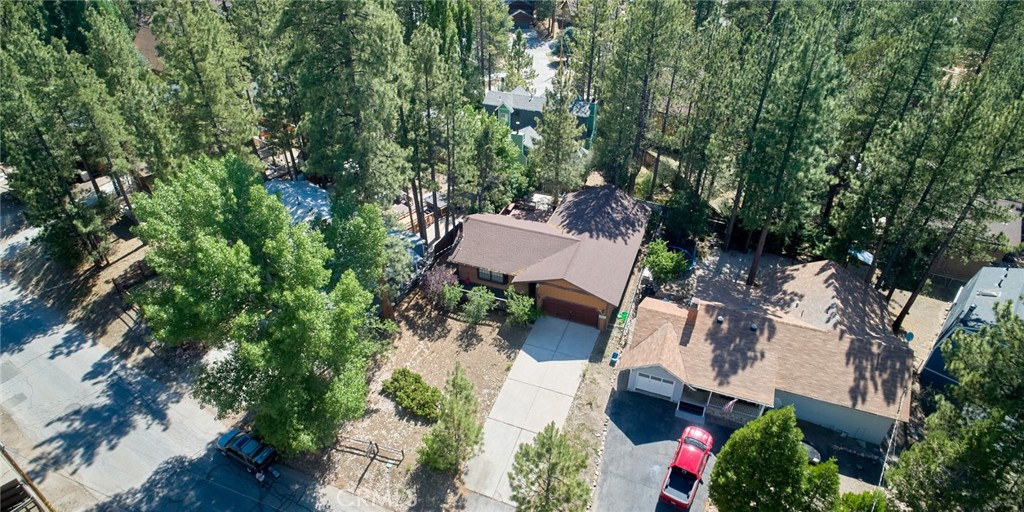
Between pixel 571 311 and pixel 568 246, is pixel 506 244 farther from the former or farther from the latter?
pixel 571 311

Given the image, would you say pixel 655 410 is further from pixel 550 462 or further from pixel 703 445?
pixel 550 462

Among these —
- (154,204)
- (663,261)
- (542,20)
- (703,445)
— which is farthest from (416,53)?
(542,20)

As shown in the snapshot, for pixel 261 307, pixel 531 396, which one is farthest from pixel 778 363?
pixel 261 307

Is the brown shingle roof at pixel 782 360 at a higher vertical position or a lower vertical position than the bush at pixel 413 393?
higher

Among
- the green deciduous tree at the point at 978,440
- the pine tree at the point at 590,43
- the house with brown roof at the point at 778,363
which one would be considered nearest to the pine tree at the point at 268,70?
the pine tree at the point at 590,43

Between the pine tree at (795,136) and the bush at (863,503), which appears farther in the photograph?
the pine tree at (795,136)

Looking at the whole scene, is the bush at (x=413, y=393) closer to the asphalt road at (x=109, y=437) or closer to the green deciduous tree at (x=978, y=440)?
the asphalt road at (x=109, y=437)

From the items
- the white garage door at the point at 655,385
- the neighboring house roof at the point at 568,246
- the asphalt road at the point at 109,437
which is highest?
the neighboring house roof at the point at 568,246
